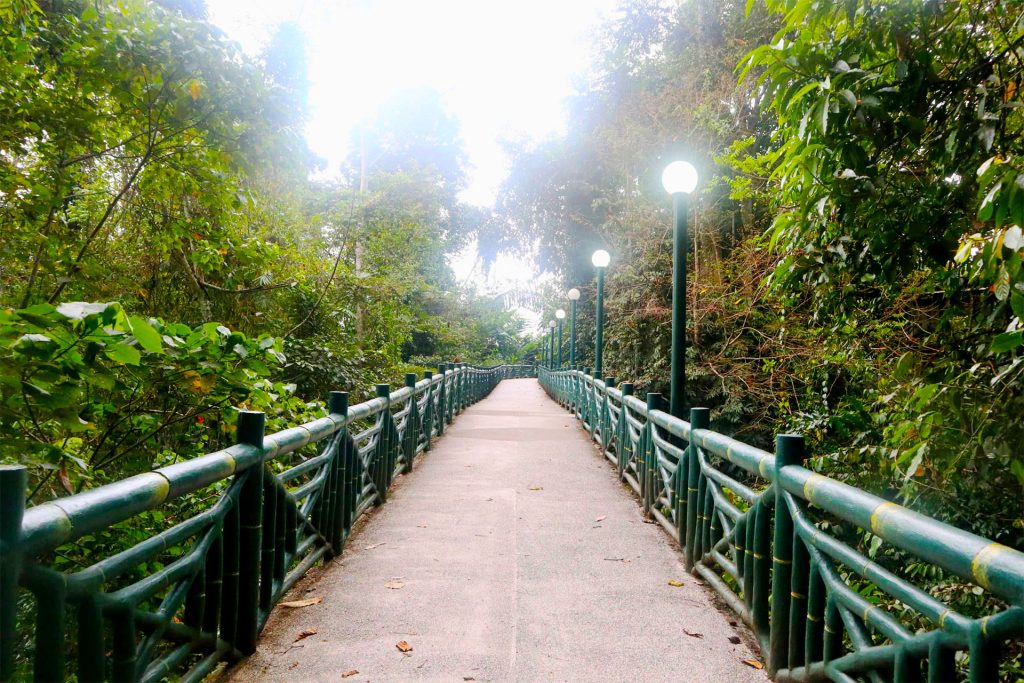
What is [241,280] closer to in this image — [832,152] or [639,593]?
[639,593]

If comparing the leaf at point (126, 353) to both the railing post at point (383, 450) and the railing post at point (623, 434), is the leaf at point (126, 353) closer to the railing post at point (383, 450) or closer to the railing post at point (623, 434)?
the railing post at point (383, 450)

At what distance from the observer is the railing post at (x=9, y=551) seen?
1422 mm

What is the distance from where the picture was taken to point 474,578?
423 centimetres

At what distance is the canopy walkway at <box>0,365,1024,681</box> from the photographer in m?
1.75

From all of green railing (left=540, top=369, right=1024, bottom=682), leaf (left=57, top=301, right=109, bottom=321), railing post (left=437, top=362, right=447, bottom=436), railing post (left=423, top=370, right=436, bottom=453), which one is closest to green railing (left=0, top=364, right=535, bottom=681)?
leaf (left=57, top=301, right=109, bottom=321)

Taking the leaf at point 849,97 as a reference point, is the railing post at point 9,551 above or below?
below

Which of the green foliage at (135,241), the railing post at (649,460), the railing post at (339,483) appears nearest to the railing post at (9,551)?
the green foliage at (135,241)

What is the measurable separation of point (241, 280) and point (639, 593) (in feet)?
23.6

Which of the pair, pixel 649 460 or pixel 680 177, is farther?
pixel 680 177

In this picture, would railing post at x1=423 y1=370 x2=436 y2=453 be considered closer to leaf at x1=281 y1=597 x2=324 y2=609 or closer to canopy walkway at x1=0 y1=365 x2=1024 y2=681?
canopy walkway at x1=0 y1=365 x2=1024 y2=681

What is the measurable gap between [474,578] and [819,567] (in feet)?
7.55

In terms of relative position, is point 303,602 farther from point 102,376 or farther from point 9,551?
point 9,551

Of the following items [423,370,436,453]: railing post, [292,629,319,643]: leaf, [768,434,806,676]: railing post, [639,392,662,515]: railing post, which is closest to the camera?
[768,434,806,676]: railing post

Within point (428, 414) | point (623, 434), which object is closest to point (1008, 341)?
point (623, 434)
